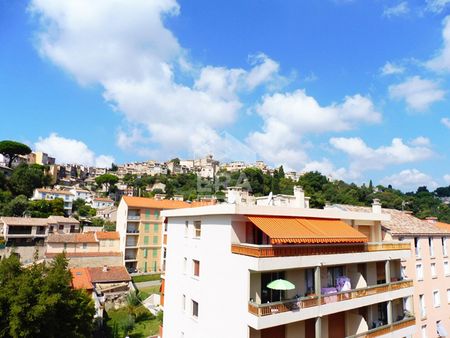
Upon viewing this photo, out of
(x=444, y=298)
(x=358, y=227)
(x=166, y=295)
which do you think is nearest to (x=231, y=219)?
(x=166, y=295)

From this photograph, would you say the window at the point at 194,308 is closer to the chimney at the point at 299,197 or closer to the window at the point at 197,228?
the window at the point at 197,228

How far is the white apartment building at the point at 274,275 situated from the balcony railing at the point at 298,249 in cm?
6

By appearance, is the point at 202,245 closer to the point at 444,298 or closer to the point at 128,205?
the point at 444,298

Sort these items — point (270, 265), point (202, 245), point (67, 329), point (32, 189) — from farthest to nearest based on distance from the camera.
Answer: point (32, 189) → point (67, 329) → point (202, 245) → point (270, 265)

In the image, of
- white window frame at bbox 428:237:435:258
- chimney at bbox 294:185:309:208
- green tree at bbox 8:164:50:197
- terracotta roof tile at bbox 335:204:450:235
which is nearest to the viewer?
chimney at bbox 294:185:309:208

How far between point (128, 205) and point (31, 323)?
43.7 meters

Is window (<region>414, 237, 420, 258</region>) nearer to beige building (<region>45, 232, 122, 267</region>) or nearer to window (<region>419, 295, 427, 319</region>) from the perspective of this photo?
window (<region>419, 295, 427, 319</region>)

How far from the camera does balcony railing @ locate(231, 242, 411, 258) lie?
1722 centimetres

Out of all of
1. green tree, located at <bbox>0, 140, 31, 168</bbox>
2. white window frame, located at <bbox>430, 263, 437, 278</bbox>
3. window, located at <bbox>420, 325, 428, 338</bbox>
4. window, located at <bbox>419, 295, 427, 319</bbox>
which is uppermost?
green tree, located at <bbox>0, 140, 31, 168</bbox>

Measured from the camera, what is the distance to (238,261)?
59.6 feet

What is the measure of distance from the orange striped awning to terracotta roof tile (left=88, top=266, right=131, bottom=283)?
134 ft

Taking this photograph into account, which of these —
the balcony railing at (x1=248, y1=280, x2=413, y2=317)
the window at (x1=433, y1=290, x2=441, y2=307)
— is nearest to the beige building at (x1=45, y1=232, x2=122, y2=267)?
the balcony railing at (x1=248, y1=280, x2=413, y2=317)

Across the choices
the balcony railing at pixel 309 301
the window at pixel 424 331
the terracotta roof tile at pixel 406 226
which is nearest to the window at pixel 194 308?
the balcony railing at pixel 309 301

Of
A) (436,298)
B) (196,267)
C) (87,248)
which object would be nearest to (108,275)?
(87,248)
